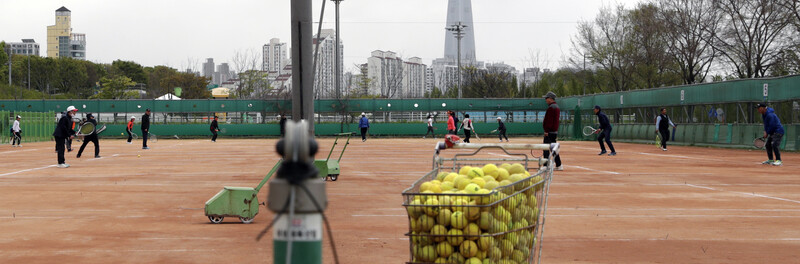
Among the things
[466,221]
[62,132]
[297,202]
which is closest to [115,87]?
Result: [62,132]

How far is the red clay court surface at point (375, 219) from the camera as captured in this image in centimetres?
778

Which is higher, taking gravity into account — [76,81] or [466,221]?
[76,81]

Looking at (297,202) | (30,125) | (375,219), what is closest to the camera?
(297,202)

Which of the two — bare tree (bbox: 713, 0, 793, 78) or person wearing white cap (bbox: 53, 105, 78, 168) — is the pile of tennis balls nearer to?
person wearing white cap (bbox: 53, 105, 78, 168)

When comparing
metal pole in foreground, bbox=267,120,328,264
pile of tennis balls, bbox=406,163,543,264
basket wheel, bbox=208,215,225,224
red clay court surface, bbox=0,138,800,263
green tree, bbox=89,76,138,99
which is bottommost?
red clay court surface, bbox=0,138,800,263

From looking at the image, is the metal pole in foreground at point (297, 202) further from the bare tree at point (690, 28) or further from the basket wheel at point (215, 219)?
the bare tree at point (690, 28)

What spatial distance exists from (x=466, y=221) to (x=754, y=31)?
5301 cm

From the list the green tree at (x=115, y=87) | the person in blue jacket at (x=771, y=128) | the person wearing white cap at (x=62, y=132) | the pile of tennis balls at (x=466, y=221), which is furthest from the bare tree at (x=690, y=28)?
the green tree at (x=115, y=87)

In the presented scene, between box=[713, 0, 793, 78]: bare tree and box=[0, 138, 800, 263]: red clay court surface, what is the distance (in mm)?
36021

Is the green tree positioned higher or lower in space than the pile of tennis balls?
higher

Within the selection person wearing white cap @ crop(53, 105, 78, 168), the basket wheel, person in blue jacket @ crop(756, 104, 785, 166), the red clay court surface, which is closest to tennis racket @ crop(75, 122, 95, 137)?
person wearing white cap @ crop(53, 105, 78, 168)

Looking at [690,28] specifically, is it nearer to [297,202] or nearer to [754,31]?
[754,31]

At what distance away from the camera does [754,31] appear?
52719 millimetres

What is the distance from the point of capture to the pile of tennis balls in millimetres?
4852
